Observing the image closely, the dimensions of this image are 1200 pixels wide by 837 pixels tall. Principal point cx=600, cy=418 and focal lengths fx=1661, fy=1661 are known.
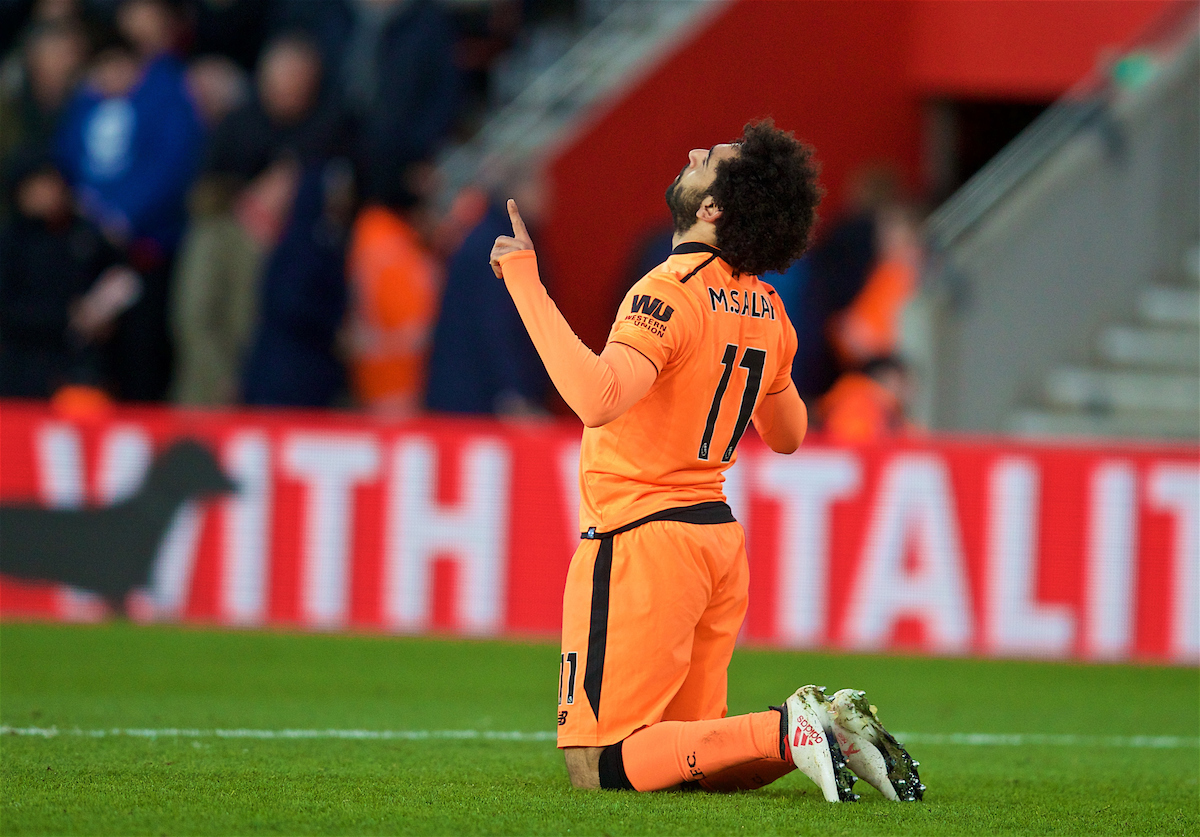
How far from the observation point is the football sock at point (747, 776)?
4728 mm


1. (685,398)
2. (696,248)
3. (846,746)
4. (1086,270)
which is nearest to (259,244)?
(1086,270)

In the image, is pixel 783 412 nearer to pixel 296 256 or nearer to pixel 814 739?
pixel 814 739

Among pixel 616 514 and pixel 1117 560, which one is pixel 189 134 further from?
pixel 616 514

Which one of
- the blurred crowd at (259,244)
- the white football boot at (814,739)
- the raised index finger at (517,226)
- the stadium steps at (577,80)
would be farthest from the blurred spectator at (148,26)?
the white football boot at (814,739)

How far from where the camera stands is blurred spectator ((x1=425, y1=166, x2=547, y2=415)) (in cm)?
1073

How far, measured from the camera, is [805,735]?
4586 mm

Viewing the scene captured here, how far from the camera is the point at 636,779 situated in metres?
4.84

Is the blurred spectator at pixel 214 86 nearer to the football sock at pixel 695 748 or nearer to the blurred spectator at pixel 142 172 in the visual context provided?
the blurred spectator at pixel 142 172

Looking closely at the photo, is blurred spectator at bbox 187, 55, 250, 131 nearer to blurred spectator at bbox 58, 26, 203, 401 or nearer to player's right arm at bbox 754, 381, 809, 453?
blurred spectator at bbox 58, 26, 203, 401

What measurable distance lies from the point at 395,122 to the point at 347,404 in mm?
2271

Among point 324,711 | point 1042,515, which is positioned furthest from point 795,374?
point 324,711

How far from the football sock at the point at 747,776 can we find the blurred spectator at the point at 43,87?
9457 millimetres

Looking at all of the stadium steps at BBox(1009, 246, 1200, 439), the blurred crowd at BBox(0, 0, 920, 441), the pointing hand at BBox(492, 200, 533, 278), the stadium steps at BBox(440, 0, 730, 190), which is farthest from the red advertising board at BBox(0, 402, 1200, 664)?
the pointing hand at BBox(492, 200, 533, 278)

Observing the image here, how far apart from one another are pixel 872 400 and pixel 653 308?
21.2ft
